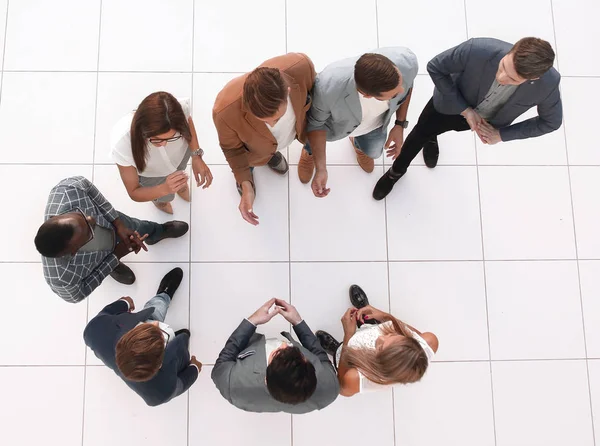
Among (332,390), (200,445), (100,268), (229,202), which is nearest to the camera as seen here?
(332,390)

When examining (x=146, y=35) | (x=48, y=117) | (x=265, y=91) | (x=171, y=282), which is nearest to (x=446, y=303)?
(x=171, y=282)

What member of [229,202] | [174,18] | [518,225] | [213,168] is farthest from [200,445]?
[174,18]

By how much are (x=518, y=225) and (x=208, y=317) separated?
2290mm

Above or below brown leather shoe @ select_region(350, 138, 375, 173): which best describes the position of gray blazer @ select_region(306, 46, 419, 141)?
above

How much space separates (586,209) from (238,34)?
2.85 m

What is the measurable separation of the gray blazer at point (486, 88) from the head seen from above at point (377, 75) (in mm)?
412

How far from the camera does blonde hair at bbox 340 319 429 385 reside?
176 centimetres

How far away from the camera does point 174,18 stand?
297 cm

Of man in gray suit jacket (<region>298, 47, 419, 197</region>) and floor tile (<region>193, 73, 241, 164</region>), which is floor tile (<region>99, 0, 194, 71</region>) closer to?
floor tile (<region>193, 73, 241, 164</region>)

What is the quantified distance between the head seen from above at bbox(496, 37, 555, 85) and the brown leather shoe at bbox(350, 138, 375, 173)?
117cm

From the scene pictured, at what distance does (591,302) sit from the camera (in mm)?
2852

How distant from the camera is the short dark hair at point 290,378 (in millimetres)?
1705

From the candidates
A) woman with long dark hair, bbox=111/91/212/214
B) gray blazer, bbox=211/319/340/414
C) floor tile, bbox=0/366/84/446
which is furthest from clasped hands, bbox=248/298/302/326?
floor tile, bbox=0/366/84/446

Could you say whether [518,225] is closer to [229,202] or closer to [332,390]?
[332,390]
